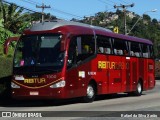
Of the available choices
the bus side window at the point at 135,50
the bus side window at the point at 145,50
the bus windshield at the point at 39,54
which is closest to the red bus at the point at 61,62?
the bus windshield at the point at 39,54

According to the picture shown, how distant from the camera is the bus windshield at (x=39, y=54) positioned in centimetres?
1853

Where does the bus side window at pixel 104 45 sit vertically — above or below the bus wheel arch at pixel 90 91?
above

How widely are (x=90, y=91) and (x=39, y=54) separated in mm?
3257

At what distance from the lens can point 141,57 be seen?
26875 mm

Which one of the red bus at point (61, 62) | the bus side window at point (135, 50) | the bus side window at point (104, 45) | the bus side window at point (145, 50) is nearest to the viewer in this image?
the red bus at point (61, 62)

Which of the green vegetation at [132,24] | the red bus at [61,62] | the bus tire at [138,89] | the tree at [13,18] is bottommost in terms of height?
the bus tire at [138,89]

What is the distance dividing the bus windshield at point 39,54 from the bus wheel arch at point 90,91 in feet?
8.13

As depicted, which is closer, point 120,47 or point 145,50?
point 120,47

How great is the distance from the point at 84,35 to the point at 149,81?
356 inches

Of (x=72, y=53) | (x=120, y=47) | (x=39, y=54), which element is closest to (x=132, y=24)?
(x=120, y=47)

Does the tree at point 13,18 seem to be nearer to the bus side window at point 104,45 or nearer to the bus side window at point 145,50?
Answer: the bus side window at point 145,50

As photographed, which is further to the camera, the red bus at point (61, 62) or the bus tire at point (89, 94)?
the bus tire at point (89, 94)

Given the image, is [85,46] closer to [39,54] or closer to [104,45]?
[104,45]

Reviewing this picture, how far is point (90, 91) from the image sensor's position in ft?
67.8
